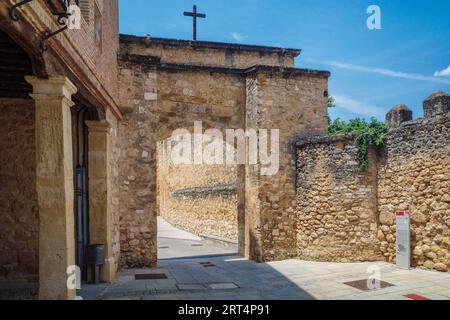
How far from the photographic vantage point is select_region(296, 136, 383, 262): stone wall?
9758 mm

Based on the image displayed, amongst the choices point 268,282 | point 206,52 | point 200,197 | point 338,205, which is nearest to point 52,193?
point 268,282

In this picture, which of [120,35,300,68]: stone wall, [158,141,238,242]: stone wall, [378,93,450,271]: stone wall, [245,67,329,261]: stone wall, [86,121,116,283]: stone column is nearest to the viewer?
[86,121,116,283]: stone column

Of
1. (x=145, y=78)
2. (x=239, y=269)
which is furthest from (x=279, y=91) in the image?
(x=239, y=269)

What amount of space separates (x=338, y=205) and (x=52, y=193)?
7183mm

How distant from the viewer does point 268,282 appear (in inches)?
312

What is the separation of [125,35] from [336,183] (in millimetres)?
7949

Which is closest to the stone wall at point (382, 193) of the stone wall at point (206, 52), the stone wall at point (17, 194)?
the stone wall at point (206, 52)

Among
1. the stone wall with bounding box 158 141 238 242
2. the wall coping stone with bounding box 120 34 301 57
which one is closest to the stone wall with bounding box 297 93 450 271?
the wall coping stone with bounding box 120 34 301 57

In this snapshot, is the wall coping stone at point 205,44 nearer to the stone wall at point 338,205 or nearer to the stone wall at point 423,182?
the stone wall at point 338,205

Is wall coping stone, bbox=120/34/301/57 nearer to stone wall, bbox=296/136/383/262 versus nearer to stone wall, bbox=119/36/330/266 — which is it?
stone wall, bbox=119/36/330/266

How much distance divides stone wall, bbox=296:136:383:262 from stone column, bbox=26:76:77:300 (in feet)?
22.6

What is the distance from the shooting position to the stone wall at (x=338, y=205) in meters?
9.76

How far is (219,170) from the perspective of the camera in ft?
68.4
